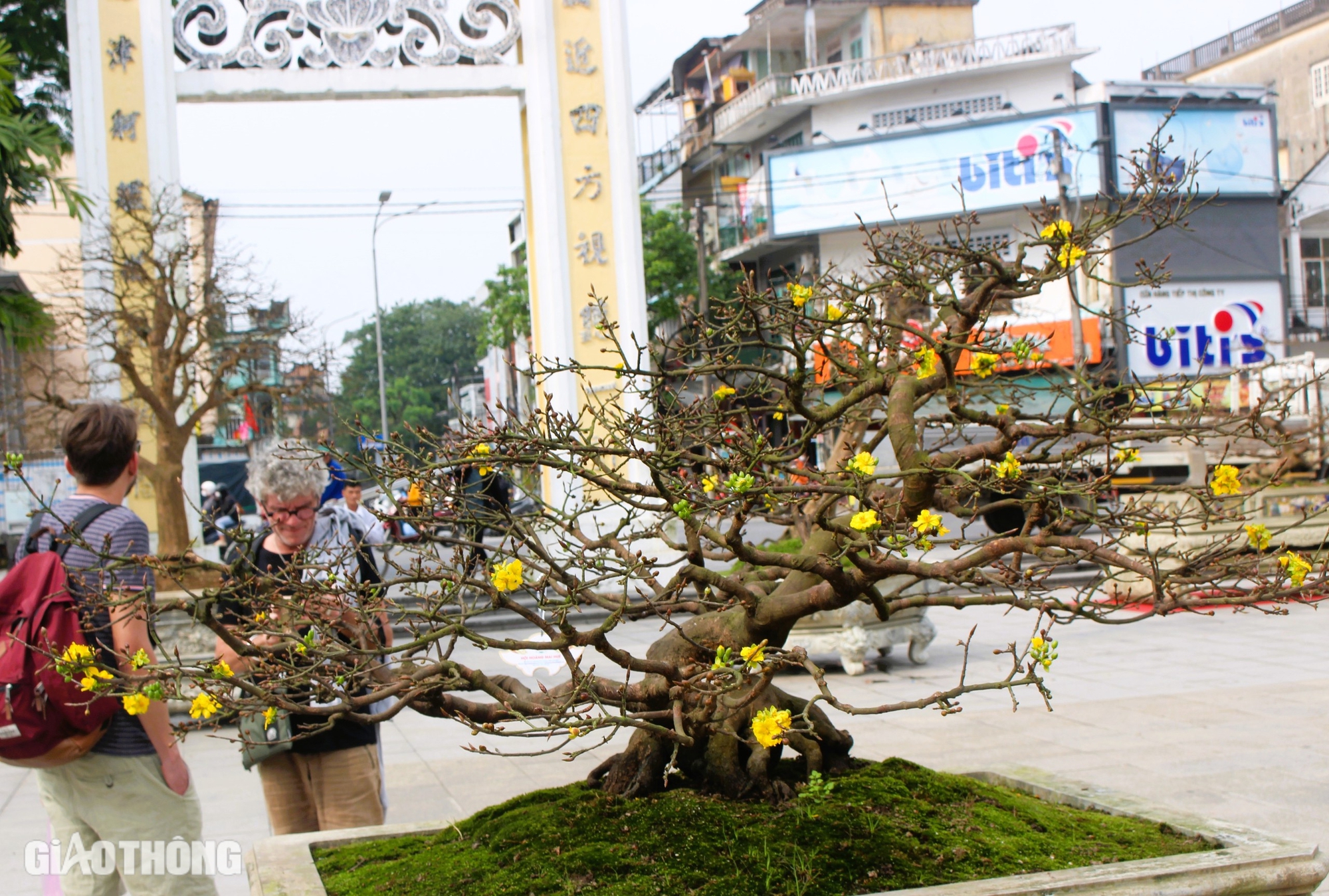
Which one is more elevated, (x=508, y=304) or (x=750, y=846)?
(x=508, y=304)

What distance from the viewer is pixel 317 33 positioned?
38.2ft

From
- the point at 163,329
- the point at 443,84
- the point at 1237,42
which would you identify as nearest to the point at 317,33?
the point at 443,84

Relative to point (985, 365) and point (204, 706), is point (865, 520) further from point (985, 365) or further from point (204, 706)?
point (204, 706)

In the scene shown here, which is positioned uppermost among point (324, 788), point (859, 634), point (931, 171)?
point (931, 171)

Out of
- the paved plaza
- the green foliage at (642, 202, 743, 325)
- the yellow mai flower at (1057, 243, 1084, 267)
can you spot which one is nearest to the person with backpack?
the paved plaza

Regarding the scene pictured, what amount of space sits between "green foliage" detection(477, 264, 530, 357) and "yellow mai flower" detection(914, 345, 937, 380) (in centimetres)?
2618

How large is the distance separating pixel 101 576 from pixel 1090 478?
2.26 meters

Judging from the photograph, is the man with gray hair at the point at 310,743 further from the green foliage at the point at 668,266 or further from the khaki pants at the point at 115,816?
the green foliage at the point at 668,266

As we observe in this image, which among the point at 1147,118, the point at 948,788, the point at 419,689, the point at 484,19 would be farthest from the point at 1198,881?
the point at 1147,118

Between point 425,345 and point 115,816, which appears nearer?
point 115,816

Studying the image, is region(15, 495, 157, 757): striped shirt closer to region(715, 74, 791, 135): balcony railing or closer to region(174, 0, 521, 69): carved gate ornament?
region(174, 0, 521, 69): carved gate ornament

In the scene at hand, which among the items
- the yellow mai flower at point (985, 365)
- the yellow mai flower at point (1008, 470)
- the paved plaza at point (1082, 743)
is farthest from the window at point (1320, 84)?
the yellow mai flower at point (1008, 470)

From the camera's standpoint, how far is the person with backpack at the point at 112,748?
2828mm

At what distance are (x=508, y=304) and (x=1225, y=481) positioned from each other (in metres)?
29.0
